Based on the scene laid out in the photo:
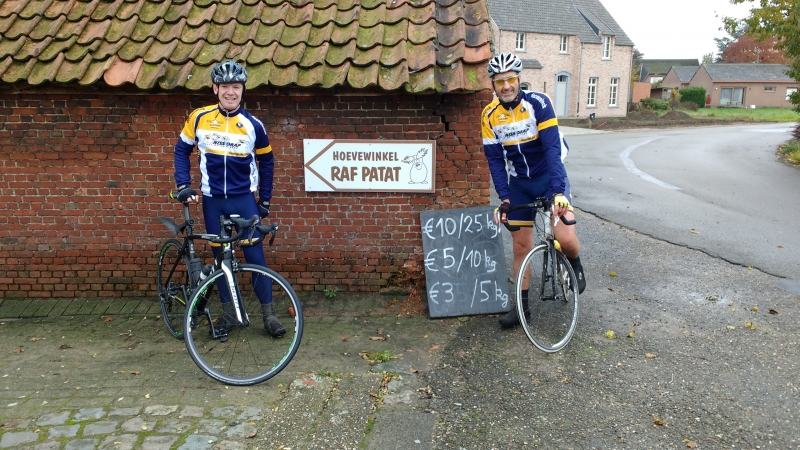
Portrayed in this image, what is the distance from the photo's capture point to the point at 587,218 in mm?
9875

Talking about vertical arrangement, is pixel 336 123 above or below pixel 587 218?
above

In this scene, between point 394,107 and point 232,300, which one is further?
point 394,107

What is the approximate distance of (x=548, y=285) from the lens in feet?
17.0

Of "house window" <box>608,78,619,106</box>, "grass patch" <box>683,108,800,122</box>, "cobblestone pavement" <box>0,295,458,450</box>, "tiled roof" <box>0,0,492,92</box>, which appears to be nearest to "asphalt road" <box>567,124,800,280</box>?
"tiled roof" <box>0,0,492,92</box>

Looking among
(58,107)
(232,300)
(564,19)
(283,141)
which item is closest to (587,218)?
(283,141)

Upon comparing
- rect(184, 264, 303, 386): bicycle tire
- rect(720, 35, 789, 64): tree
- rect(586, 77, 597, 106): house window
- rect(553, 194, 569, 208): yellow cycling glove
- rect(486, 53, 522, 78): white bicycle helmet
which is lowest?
rect(184, 264, 303, 386): bicycle tire

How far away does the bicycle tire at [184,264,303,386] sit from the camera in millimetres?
4453

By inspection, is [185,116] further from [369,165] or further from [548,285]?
[548,285]

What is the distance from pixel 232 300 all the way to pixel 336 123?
6.57 feet

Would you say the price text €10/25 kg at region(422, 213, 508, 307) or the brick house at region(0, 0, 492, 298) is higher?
the brick house at region(0, 0, 492, 298)

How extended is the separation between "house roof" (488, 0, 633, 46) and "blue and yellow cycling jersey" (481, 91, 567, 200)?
42.6 metres

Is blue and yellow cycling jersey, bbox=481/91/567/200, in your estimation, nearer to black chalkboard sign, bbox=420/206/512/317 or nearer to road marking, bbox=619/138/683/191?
black chalkboard sign, bbox=420/206/512/317

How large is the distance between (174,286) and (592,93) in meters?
48.9

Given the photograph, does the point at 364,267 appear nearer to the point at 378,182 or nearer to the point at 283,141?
the point at 378,182
